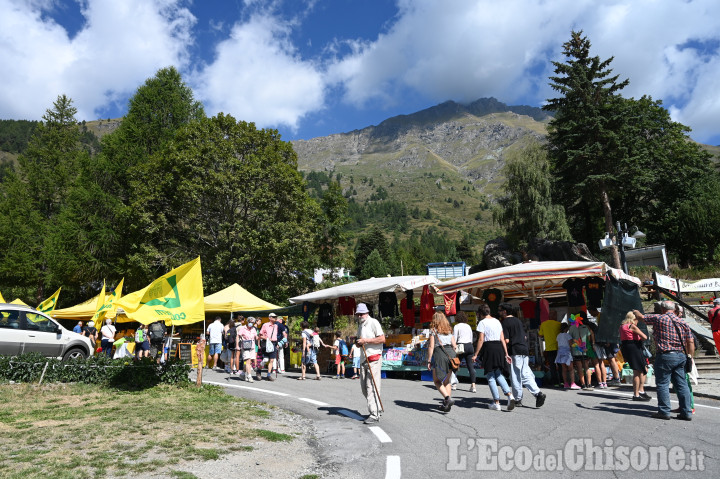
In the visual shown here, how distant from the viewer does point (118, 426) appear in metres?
7.12

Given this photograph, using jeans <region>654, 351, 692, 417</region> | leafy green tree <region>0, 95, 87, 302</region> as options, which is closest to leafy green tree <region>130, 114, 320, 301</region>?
leafy green tree <region>0, 95, 87, 302</region>

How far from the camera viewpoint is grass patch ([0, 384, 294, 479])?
5090mm

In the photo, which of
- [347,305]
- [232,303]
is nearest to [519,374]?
[347,305]

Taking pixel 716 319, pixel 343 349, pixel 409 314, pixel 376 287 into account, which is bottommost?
pixel 343 349

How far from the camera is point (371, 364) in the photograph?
7.64 meters

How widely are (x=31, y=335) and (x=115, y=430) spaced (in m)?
9.45

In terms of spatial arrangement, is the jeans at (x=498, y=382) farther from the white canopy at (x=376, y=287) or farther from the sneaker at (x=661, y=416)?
the white canopy at (x=376, y=287)

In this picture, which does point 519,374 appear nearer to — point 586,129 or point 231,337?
point 231,337

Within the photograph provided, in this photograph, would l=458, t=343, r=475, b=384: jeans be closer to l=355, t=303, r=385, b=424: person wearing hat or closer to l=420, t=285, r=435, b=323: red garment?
l=355, t=303, r=385, b=424: person wearing hat

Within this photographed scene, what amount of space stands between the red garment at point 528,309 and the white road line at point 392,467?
9.62 m

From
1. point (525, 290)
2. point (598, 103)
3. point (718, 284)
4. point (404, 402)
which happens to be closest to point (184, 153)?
point (525, 290)

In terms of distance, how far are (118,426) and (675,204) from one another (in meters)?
50.2

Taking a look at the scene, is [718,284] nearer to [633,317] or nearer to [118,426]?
[633,317]

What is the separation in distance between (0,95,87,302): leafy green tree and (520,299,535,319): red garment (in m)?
28.0
